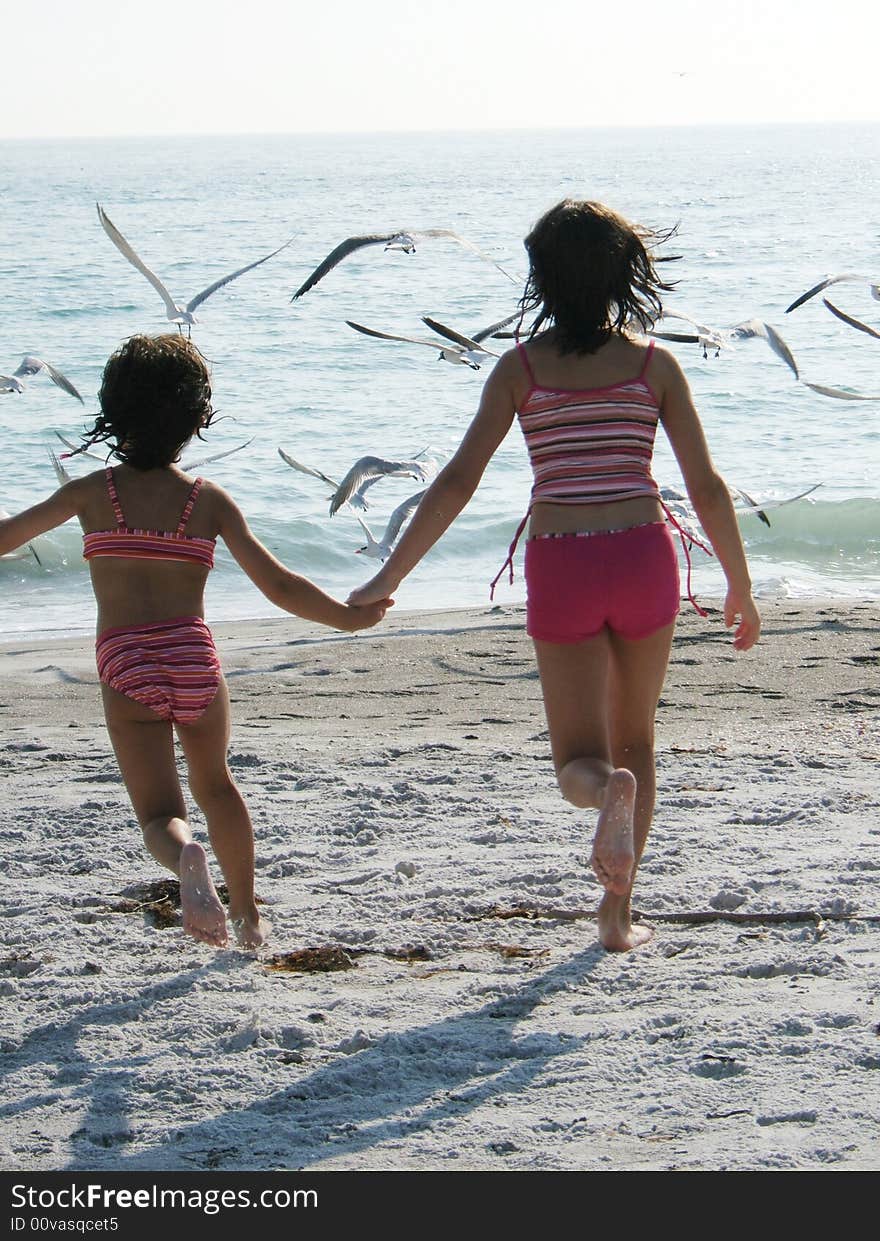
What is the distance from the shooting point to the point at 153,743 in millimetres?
2801

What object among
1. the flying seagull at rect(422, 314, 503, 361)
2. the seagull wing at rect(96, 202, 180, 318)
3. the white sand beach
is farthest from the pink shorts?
the seagull wing at rect(96, 202, 180, 318)

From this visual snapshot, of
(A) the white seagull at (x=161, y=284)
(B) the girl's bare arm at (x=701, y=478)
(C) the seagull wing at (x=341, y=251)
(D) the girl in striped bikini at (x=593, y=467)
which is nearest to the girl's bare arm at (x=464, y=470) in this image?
(D) the girl in striped bikini at (x=593, y=467)

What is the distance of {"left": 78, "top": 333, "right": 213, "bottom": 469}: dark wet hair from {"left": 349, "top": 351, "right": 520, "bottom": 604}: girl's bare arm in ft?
1.62

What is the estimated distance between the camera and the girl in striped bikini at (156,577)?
9.05ft

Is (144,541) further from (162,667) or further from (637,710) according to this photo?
(637,710)

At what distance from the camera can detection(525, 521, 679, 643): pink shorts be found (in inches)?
107

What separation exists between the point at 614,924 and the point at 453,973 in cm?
36

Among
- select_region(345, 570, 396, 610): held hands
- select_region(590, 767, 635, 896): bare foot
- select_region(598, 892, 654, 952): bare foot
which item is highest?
select_region(345, 570, 396, 610): held hands

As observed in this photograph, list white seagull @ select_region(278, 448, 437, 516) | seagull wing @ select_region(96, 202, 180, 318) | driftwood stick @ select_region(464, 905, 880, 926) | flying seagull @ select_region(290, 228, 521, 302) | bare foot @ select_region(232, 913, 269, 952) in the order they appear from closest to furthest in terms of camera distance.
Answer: bare foot @ select_region(232, 913, 269, 952) → driftwood stick @ select_region(464, 905, 880, 926) → flying seagull @ select_region(290, 228, 521, 302) → seagull wing @ select_region(96, 202, 180, 318) → white seagull @ select_region(278, 448, 437, 516)

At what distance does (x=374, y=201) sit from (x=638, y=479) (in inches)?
1963

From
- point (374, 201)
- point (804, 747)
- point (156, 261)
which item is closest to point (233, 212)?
point (374, 201)

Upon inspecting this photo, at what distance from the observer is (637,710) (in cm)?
287

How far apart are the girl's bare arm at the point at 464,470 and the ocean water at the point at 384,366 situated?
454mm

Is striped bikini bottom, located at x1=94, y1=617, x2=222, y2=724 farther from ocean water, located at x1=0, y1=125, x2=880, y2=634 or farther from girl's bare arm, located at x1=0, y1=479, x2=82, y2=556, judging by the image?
ocean water, located at x1=0, y1=125, x2=880, y2=634
